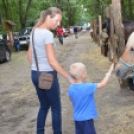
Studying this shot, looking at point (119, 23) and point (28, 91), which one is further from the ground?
A: point (119, 23)

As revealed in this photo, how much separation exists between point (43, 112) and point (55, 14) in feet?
4.29

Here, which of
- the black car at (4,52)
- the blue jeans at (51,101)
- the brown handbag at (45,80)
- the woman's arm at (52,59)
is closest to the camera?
the woman's arm at (52,59)

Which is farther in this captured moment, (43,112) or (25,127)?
(25,127)

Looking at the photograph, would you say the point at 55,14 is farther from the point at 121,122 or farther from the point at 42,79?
the point at 121,122

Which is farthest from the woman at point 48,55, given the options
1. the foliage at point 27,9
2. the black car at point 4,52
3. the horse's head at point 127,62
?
the foliage at point 27,9

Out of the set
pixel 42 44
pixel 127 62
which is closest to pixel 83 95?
pixel 42 44

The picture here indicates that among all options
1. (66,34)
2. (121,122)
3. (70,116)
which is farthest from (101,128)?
(66,34)

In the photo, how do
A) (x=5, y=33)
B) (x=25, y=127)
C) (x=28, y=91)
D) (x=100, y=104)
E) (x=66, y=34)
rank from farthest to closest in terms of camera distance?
(x=66, y=34) < (x=5, y=33) < (x=28, y=91) < (x=100, y=104) < (x=25, y=127)

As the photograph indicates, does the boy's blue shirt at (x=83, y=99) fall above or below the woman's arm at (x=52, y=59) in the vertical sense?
below

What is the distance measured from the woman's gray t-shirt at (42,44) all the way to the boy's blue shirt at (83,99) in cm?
51

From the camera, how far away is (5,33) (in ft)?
59.9

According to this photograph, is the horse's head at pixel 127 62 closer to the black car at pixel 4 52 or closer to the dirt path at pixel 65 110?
the dirt path at pixel 65 110

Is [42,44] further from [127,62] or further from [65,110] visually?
[65,110]

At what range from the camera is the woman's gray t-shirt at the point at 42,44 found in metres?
2.91
